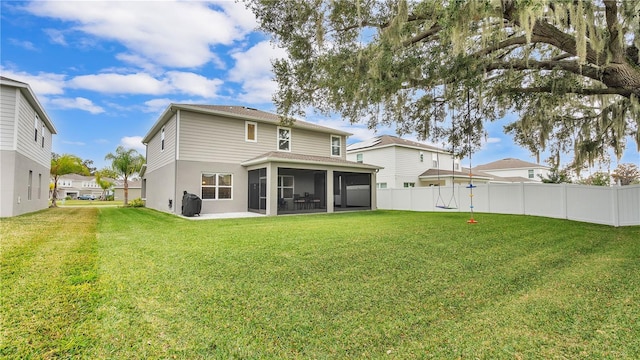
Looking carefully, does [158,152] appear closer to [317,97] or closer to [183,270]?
[317,97]

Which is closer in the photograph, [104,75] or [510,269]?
[510,269]

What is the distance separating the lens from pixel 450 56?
6473 millimetres

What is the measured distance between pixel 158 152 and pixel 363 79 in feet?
45.2

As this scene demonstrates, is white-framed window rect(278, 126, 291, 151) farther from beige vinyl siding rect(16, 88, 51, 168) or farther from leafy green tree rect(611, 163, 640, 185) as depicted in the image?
leafy green tree rect(611, 163, 640, 185)

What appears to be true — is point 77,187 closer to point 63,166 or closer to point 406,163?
point 63,166

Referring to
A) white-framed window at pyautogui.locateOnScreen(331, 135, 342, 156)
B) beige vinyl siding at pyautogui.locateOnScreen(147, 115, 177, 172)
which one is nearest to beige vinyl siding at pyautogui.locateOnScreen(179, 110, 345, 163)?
beige vinyl siding at pyautogui.locateOnScreen(147, 115, 177, 172)

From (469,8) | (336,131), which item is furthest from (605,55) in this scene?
(336,131)

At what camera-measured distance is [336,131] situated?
17188 millimetres

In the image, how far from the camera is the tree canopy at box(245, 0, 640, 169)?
18.0 ft

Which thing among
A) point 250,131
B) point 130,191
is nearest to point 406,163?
point 250,131

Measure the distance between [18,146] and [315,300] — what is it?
12.6 meters

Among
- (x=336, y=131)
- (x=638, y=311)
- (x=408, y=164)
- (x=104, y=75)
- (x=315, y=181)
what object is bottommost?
(x=638, y=311)

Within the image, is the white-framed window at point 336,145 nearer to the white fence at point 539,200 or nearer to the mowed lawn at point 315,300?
the white fence at point 539,200

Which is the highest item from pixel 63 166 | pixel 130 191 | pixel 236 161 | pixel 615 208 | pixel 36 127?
pixel 36 127
